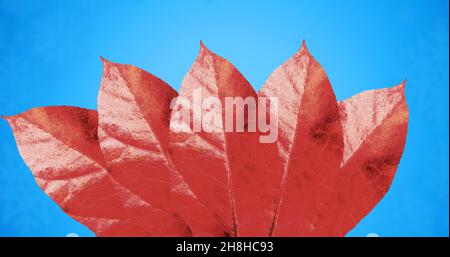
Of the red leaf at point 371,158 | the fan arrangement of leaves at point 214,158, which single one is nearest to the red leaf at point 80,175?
the fan arrangement of leaves at point 214,158

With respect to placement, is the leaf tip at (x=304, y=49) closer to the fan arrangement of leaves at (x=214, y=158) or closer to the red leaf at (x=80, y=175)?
the fan arrangement of leaves at (x=214, y=158)

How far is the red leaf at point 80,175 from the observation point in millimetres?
250

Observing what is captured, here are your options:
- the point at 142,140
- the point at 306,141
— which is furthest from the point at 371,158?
the point at 142,140

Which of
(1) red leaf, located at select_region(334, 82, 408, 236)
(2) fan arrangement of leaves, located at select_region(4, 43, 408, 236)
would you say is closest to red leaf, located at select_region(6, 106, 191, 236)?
(2) fan arrangement of leaves, located at select_region(4, 43, 408, 236)

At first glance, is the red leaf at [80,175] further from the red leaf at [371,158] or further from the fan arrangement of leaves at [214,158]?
the red leaf at [371,158]

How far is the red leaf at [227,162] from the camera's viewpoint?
249mm

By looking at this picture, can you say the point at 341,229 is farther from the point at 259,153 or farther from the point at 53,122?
the point at 53,122

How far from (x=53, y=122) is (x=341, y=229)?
0.19 m

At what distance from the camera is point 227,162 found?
25 cm

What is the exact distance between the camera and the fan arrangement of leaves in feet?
0.82

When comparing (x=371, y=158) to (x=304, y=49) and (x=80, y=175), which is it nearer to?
(x=304, y=49)

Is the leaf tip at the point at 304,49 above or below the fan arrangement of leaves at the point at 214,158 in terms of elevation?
above

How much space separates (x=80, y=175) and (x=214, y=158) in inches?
3.3
